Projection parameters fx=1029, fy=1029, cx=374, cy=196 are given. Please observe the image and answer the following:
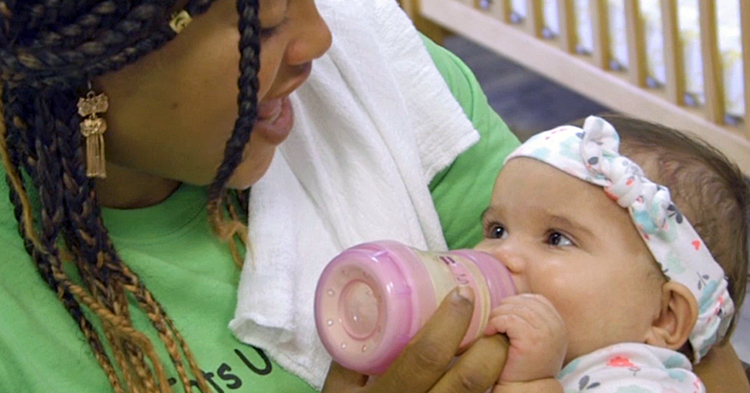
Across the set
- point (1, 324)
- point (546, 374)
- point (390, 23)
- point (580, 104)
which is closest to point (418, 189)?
point (390, 23)

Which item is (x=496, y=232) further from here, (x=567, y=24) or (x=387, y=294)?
(x=567, y=24)

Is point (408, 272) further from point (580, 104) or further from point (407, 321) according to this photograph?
point (580, 104)

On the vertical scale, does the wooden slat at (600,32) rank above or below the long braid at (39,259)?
below

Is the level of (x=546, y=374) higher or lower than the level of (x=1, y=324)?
lower

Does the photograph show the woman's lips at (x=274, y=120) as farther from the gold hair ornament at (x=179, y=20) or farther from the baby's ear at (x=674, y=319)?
the baby's ear at (x=674, y=319)

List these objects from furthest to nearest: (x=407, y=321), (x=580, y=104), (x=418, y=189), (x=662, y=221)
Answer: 1. (x=580, y=104)
2. (x=418, y=189)
3. (x=662, y=221)
4. (x=407, y=321)

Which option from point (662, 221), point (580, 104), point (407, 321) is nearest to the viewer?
point (407, 321)

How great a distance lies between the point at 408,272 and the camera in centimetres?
111

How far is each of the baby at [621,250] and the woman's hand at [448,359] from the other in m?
0.09

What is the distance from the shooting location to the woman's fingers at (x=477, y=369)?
42.6 inches

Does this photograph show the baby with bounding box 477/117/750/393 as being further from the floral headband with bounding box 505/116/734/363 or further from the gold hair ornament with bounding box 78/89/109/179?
the gold hair ornament with bounding box 78/89/109/179

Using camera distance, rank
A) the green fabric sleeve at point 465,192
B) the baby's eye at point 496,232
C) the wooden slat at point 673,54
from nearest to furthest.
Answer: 1. the baby's eye at point 496,232
2. the green fabric sleeve at point 465,192
3. the wooden slat at point 673,54

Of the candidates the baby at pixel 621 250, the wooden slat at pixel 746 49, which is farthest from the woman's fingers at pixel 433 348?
the wooden slat at pixel 746 49

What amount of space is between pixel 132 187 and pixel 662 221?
0.65 meters
